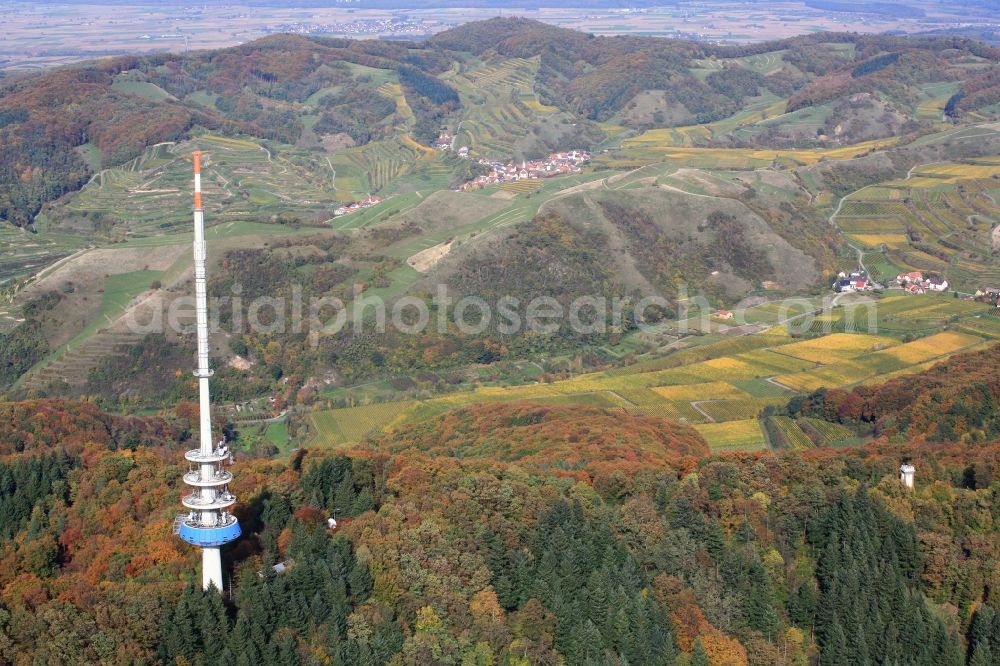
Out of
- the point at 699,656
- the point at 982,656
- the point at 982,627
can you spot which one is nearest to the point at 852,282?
the point at 982,627

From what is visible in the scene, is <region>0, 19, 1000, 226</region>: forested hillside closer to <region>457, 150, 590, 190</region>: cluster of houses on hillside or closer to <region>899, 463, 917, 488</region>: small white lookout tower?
<region>457, 150, 590, 190</region>: cluster of houses on hillside

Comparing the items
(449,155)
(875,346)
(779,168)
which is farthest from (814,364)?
(449,155)

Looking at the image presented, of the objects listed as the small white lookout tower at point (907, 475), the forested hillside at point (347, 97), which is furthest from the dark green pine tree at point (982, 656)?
the forested hillside at point (347, 97)

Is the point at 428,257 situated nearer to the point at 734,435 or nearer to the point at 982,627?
the point at 734,435

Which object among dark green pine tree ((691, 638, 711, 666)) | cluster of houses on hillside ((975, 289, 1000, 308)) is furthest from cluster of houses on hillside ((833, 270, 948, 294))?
dark green pine tree ((691, 638, 711, 666))

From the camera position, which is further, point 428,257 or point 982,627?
point 428,257

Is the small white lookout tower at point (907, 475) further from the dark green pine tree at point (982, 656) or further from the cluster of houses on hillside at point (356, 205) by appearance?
the cluster of houses on hillside at point (356, 205)

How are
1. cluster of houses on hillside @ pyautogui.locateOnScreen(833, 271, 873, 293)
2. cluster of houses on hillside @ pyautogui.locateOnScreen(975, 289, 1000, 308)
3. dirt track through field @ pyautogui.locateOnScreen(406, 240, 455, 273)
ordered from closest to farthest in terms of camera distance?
cluster of houses on hillside @ pyautogui.locateOnScreen(975, 289, 1000, 308)
dirt track through field @ pyautogui.locateOnScreen(406, 240, 455, 273)
cluster of houses on hillside @ pyautogui.locateOnScreen(833, 271, 873, 293)
